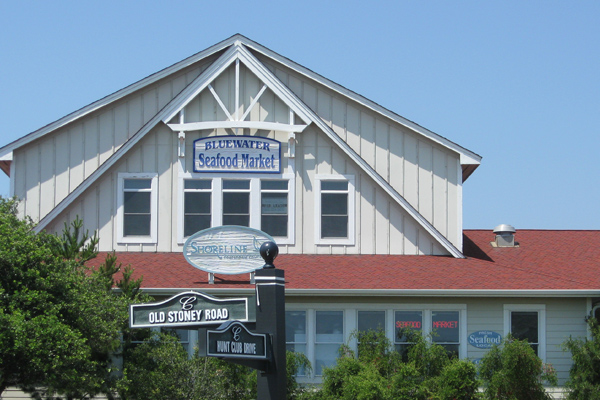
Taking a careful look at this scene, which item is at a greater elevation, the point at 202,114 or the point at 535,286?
the point at 202,114

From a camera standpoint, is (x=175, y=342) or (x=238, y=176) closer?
(x=175, y=342)

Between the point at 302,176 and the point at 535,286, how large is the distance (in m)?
6.50

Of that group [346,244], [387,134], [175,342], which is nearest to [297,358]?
[175,342]

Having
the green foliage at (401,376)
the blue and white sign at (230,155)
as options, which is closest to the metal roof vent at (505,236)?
the green foliage at (401,376)

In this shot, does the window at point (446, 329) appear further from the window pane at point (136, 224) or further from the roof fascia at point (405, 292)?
the window pane at point (136, 224)

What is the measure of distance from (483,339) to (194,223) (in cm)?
780

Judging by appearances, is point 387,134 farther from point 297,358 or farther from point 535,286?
point 297,358

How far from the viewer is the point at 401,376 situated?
54.5ft

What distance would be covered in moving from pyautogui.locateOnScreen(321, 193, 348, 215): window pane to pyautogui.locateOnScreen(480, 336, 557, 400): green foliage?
564 centimetres

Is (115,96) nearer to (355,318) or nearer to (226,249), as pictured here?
(226,249)

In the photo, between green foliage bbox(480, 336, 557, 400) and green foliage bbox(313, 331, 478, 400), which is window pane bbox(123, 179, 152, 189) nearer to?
green foliage bbox(313, 331, 478, 400)

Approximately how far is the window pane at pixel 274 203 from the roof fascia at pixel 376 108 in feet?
10.3

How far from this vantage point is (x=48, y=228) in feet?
65.8

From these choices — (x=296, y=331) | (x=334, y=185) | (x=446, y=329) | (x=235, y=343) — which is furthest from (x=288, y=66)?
(x=235, y=343)
